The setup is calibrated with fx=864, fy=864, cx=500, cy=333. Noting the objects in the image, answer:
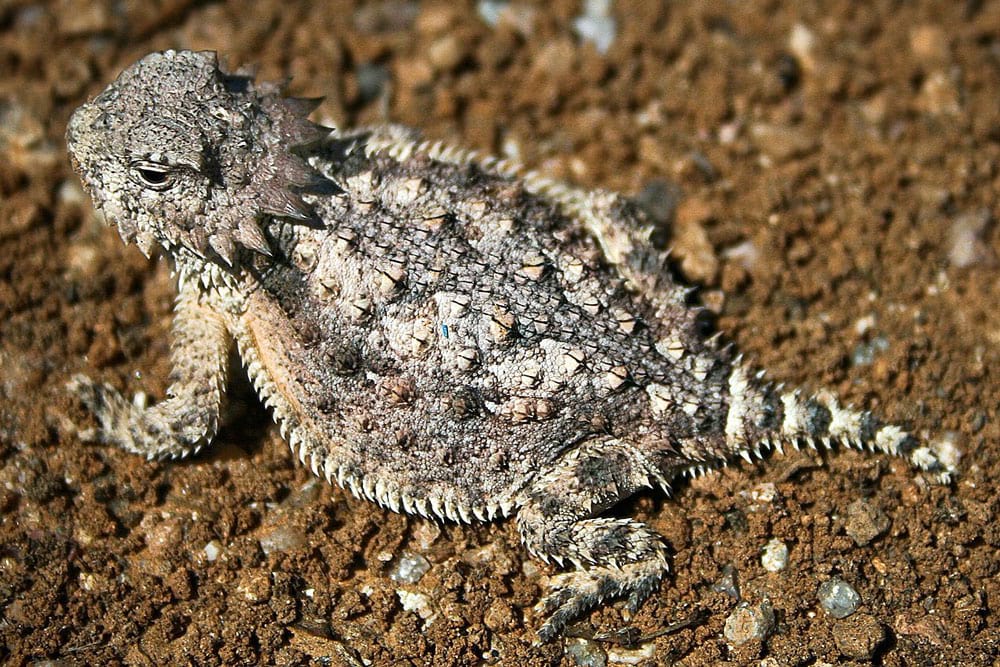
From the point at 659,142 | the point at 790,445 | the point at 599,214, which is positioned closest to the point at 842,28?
the point at 659,142

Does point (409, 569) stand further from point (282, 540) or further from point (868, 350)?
point (868, 350)

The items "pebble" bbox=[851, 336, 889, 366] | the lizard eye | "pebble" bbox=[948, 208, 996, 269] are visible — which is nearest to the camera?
the lizard eye

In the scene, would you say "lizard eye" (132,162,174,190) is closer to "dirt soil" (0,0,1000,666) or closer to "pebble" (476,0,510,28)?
"dirt soil" (0,0,1000,666)

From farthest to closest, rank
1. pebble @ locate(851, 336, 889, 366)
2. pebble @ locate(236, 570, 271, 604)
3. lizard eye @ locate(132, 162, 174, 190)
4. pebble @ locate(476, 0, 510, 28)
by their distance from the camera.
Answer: pebble @ locate(476, 0, 510, 28)
pebble @ locate(851, 336, 889, 366)
pebble @ locate(236, 570, 271, 604)
lizard eye @ locate(132, 162, 174, 190)

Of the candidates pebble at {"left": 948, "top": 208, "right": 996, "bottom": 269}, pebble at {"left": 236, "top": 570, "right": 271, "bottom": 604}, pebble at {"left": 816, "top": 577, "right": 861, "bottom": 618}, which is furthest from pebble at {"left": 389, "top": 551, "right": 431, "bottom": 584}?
pebble at {"left": 948, "top": 208, "right": 996, "bottom": 269}

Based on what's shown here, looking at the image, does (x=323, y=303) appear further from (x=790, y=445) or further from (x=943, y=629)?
(x=943, y=629)

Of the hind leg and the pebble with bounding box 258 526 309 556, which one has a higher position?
the hind leg

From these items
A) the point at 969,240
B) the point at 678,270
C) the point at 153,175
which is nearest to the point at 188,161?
the point at 153,175
